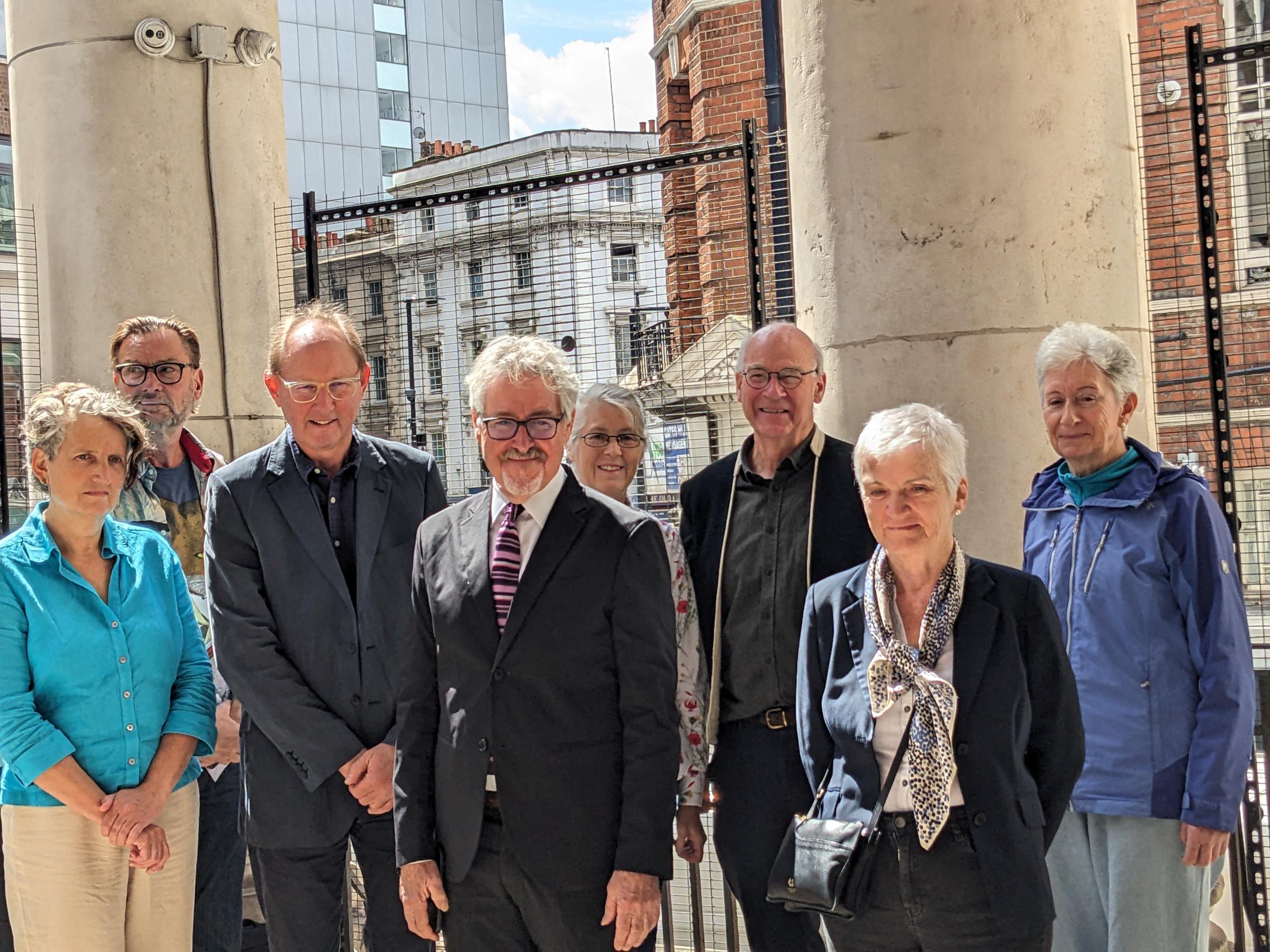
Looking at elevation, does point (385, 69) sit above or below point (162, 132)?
above

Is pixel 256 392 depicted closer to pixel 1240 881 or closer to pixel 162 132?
pixel 162 132

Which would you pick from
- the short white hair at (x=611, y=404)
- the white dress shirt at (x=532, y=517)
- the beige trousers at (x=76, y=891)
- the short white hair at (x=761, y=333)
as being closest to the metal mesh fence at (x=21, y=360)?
the beige trousers at (x=76, y=891)

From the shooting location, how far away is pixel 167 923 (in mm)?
3480

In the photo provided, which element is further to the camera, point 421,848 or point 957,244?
point 957,244

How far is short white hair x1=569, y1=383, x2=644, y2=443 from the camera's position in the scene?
3.73m

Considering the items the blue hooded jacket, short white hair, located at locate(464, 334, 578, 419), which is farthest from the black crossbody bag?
short white hair, located at locate(464, 334, 578, 419)

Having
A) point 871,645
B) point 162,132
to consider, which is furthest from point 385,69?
point 871,645

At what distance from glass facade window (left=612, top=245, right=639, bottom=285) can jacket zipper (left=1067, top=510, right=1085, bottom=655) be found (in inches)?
128

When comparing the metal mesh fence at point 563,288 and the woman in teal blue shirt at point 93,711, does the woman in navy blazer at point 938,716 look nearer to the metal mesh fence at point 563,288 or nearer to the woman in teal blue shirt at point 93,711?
the woman in teal blue shirt at point 93,711

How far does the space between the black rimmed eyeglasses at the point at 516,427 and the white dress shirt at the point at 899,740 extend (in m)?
0.91

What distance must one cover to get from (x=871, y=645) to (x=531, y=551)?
0.79 m

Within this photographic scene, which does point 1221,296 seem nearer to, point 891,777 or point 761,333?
point 761,333

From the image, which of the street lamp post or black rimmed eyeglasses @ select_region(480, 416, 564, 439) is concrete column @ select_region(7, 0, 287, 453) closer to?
the street lamp post

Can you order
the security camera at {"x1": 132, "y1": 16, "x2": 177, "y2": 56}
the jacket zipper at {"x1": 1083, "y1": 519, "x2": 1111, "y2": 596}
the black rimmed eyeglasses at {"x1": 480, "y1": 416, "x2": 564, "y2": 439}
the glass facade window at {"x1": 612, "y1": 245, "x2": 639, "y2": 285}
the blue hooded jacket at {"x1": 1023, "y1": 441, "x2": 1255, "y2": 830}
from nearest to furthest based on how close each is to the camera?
the black rimmed eyeglasses at {"x1": 480, "y1": 416, "x2": 564, "y2": 439}, the blue hooded jacket at {"x1": 1023, "y1": 441, "x2": 1255, "y2": 830}, the jacket zipper at {"x1": 1083, "y1": 519, "x2": 1111, "y2": 596}, the security camera at {"x1": 132, "y1": 16, "x2": 177, "y2": 56}, the glass facade window at {"x1": 612, "y1": 245, "x2": 639, "y2": 285}
